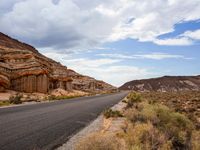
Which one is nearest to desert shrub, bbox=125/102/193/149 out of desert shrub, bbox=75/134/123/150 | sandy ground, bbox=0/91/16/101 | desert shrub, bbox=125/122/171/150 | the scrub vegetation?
the scrub vegetation

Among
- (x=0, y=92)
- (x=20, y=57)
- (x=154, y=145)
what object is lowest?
(x=154, y=145)

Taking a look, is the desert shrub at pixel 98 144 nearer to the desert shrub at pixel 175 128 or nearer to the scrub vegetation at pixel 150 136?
the scrub vegetation at pixel 150 136

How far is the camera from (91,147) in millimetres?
7660

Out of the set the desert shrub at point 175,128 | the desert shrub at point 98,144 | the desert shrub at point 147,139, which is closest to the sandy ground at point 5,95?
the desert shrub at point 175,128

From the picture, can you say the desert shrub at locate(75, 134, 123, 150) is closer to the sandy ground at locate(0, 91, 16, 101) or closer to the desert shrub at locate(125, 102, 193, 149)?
the desert shrub at locate(125, 102, 193, 149)

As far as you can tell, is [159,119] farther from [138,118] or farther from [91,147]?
[91,147]

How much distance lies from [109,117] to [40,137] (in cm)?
1018

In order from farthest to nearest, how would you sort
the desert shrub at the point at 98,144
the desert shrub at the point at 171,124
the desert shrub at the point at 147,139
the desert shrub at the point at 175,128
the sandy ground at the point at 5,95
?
the sandy ground at the point at 5,95 < the desert shrub at the point at 171,124 < the desert shrub at the point at 175,128 < the desert shrub at the point at 147,139 < the desert shrub at the point at 98,144

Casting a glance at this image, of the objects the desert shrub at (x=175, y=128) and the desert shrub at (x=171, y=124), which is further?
the desert shrub at (x=171, y=124)

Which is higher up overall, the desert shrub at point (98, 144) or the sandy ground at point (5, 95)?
the sandy ground at point (5, 95)

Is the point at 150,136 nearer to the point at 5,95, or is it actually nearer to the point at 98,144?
the point at 98,144

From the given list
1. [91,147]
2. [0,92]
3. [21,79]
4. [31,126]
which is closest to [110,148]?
[91,147]

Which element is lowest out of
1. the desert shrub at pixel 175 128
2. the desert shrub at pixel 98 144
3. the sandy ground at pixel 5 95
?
the desert shrub at pixel 175 128

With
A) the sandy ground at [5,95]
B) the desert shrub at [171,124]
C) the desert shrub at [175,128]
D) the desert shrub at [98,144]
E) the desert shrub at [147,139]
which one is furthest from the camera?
the sandy ground at [5,95]
